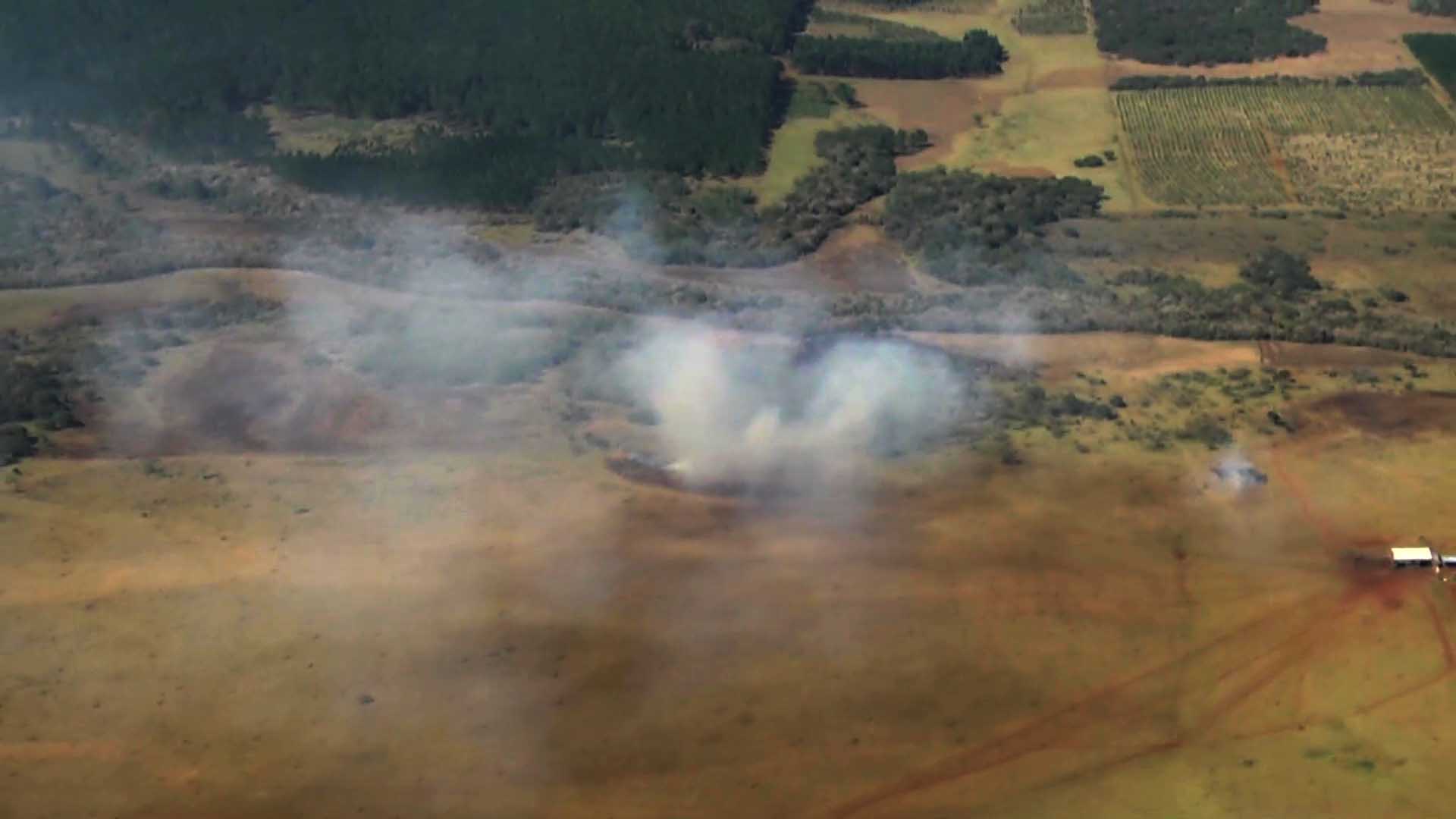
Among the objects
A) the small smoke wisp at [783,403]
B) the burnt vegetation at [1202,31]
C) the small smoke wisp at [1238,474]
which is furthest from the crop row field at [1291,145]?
the small smoke wisp at [1238,474]

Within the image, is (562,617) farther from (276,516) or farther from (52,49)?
(52,49)

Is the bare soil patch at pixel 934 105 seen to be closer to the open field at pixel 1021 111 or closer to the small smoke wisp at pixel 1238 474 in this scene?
the open field at pixel 1021 111

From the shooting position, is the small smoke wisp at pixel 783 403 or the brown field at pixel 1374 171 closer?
the small smoke wisp at pixel 783 403

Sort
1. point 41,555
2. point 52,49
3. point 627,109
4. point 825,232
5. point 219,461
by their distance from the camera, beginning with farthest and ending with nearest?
point 52,49 < point 627,109 < point 825,232 < point 219,461 < point 41,555

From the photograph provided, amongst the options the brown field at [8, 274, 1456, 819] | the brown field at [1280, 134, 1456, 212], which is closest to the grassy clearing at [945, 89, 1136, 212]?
the brown field at [1280, 134, 1456, 212]

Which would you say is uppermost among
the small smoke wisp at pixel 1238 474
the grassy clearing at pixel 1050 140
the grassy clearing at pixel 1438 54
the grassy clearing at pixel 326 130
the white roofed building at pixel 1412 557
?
the grassy clearing at pixel 326 130

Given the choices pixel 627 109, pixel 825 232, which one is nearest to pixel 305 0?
pixel 627 109
